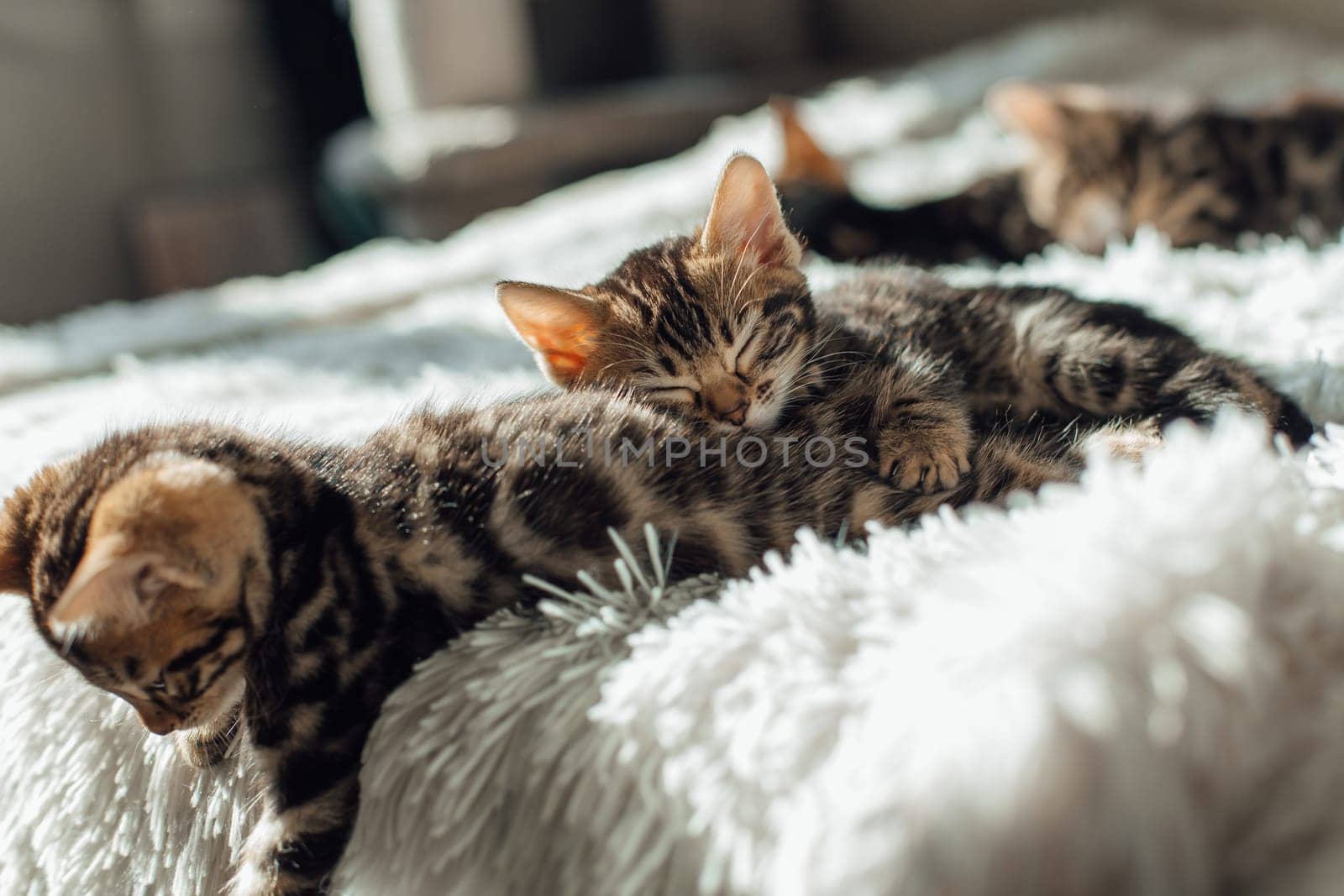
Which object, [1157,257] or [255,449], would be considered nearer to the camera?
[255,449]

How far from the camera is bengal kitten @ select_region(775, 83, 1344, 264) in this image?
1574 millimetres

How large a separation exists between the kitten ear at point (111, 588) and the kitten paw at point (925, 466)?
1.63 feet

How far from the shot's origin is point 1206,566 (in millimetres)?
453

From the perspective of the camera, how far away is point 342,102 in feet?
11.6

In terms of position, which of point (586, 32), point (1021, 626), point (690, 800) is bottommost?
point (690, 800)

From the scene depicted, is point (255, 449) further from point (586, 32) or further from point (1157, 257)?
point (586, 32)

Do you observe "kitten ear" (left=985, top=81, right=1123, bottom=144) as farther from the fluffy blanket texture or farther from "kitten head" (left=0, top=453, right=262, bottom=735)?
"kitten head" (left=0, top=453, right=262, bottom=735)

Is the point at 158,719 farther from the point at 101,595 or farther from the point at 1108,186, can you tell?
the point at 1108,186

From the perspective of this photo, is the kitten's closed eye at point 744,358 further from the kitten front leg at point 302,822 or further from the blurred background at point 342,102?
the blurred background at point 342,102

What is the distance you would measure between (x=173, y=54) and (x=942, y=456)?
10.6 ft

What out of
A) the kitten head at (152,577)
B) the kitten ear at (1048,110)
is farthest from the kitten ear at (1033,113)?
the kitten head at (152,577)

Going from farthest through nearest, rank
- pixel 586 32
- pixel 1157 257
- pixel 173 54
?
pixel 586 32 < pixel 173 54 < pixel 1157 257

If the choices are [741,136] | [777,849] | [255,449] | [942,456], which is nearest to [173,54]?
[741,136]

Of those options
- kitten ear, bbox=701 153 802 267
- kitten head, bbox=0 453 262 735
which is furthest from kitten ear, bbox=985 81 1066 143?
kitten head, bbox=0 453 262 735
